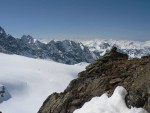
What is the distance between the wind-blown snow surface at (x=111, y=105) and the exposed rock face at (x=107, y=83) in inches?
13.5

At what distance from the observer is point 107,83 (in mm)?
22172

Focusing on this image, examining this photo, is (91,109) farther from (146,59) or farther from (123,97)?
(146,59)

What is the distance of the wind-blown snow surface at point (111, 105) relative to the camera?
19.0 m

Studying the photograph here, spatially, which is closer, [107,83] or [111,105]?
[111,105]

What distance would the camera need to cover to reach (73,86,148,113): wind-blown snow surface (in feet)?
62.4

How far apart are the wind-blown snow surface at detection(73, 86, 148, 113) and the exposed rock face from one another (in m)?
0.34

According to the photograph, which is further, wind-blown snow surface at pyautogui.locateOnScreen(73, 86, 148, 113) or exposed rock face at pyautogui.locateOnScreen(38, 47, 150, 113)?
exposed rock face at pyautogui.locateOnScreen(38, 47, 150, 113)

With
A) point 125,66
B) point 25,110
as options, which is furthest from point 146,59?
point 25,110

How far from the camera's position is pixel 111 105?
19547 millimetres

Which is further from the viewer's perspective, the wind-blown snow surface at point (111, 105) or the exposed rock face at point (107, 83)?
the exposed rock face at point (107, 83)

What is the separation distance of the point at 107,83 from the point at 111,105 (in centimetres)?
281

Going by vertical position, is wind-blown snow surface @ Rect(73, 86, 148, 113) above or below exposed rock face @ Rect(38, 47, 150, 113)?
below

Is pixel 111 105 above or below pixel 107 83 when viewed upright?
below

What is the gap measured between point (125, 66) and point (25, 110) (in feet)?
583
